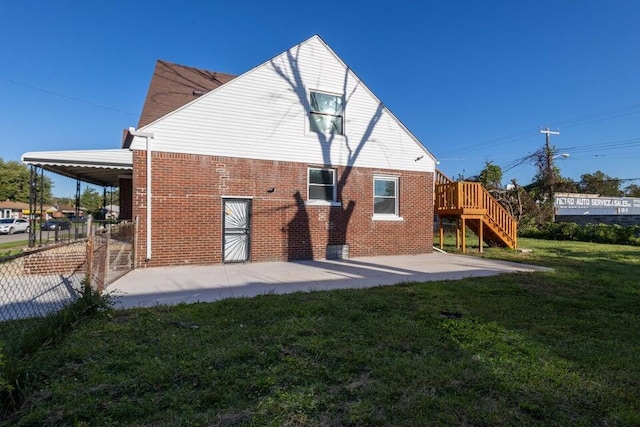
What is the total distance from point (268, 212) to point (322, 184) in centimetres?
206

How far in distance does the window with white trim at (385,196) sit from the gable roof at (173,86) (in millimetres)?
6485

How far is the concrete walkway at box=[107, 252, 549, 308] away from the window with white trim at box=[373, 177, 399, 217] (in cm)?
189

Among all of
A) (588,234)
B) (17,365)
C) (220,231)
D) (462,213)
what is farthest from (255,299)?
(588,234)

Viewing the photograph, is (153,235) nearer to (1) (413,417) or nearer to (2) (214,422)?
(2) (214,422)

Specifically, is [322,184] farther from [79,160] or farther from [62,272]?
[62,272]

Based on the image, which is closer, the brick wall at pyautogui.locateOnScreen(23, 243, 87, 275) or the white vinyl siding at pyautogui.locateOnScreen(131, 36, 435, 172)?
the brick wall at pyautogui.locateOnScreen(23, 243, 87, 275)

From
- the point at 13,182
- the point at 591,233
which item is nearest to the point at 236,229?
the point at 591,233

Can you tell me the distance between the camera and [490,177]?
25953mm

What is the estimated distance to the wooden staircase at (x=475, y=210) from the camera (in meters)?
13.4

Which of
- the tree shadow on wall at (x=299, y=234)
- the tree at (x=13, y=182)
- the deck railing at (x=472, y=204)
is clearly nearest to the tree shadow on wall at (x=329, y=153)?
the tree shadow on wall at (x=299, y=234)

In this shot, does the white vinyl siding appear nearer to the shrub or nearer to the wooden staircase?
the wooden staircase

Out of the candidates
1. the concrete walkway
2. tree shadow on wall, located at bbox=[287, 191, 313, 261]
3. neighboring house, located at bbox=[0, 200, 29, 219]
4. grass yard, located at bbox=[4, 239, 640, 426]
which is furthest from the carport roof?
neighboring house, located at bbox=[0, 200, 29, 219]

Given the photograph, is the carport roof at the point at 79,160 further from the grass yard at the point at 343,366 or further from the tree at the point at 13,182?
the tree at the point at 13,182

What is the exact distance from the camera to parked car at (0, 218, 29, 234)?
34.4 m
